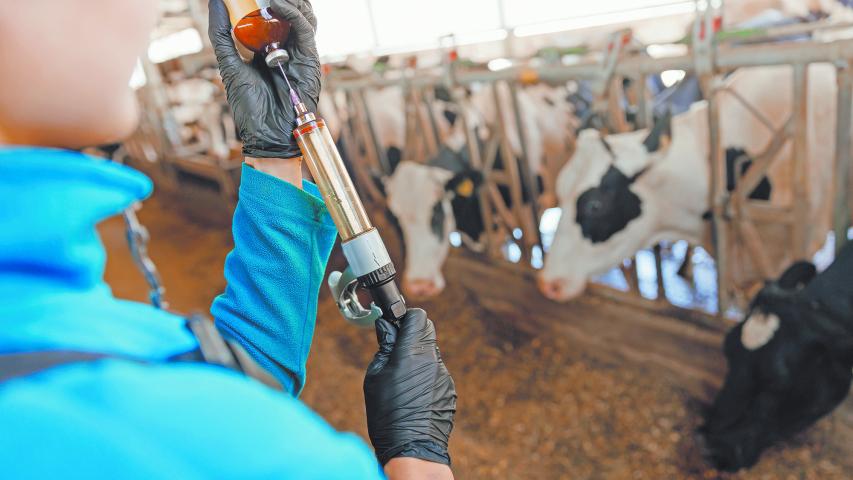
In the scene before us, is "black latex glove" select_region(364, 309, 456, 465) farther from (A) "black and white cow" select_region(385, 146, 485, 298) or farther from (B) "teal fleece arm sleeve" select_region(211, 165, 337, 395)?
→ (A) "black and white cow" select_region(385, 146, 485, 298)

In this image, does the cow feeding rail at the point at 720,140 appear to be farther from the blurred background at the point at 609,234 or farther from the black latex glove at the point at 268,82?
the black latex glove at the point at 268,82

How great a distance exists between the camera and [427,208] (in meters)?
3.70

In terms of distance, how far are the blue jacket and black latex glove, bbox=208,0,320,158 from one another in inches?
14.4

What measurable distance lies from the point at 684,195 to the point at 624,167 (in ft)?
1.09

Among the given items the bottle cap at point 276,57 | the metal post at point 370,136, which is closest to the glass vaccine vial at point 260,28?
the bottle cap at point 276,57

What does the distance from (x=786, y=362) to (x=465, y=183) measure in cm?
217

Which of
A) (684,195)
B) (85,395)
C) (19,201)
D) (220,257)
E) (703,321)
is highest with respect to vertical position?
(19,201)

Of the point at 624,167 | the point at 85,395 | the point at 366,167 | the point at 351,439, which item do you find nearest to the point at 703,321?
the point at 624,167

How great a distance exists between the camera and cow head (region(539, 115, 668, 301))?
2.83 meters

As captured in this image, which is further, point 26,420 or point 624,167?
point 624,167

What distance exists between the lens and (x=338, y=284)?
96 centimetres

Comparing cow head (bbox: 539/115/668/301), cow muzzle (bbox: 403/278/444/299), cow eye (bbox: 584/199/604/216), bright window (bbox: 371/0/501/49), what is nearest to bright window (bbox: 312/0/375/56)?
bright window (bbox: 371/0/501/49)

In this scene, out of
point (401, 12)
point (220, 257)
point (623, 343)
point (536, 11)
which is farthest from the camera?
point (401, 12)

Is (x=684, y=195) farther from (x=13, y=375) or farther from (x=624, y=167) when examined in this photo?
(x=13, y=375)
